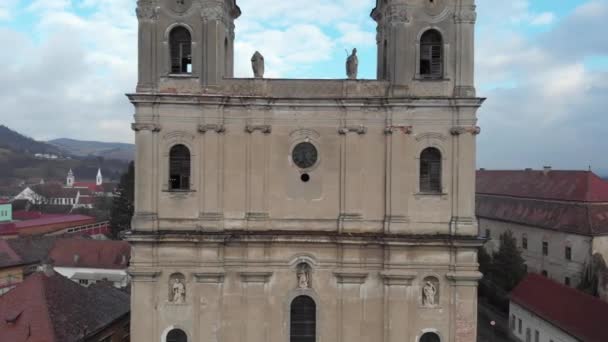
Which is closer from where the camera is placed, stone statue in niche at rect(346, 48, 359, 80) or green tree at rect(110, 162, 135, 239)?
stone statue in niche at rect(346, 48, 359, 80)

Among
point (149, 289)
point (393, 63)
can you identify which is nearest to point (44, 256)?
point (149, 289)

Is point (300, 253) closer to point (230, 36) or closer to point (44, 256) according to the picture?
point (230, 36)

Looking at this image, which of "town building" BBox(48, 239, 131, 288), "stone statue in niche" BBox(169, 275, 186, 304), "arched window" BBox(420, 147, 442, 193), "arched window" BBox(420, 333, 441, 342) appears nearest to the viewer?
"arched window" BBox(420, 333, 441, 342)

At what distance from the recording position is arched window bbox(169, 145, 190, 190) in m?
20.9

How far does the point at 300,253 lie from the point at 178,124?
280 inches

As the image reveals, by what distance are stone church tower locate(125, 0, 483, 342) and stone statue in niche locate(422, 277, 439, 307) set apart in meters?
0.06

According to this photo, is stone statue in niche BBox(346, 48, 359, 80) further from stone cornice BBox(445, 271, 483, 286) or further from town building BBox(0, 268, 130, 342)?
town building BBox(0, 268, 130, 342)

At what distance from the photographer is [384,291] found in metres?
20.6

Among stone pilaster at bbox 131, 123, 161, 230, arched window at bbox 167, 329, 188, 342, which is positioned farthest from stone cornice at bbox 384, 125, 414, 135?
arched window at bbox 167, 329, 188, 342

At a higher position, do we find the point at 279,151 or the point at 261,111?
the point at 261,111

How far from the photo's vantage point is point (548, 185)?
4903 centimetres

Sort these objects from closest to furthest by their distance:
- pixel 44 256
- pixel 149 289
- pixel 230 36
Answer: pixel 149 289 < pixel 230 36 < pixel 44 256

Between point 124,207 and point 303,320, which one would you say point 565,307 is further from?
point 124,207

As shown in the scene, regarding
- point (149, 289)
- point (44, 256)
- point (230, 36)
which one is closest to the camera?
point (149, 289)
